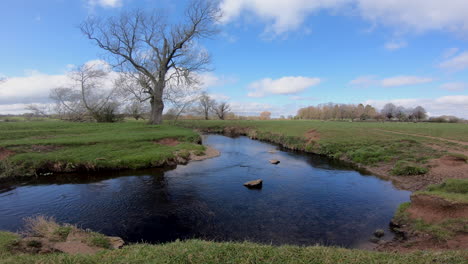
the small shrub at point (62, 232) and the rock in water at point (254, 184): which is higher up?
the small shrub at point (62, 232)

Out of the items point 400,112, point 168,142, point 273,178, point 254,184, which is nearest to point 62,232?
point 254,184

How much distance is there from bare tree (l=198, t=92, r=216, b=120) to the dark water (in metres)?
65.8

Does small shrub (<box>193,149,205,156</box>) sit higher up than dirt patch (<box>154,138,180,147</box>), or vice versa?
dirt patch (<box>154,138,180,147</box>)

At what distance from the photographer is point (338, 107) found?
106250mm

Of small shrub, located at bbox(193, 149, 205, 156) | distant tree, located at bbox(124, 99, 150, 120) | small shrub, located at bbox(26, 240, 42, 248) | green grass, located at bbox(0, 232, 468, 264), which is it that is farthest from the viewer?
distant tree, located at bbox(124, 99, 150, 120)

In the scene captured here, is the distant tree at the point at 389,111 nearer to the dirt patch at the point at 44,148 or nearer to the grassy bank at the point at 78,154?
the grassy bank at the point at 78,154

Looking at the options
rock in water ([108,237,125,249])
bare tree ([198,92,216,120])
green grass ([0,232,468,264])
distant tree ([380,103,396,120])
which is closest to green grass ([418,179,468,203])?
green grass ([0,232,468,264])

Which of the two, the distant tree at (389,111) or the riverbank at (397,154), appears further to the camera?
the distant tree at (389,111)

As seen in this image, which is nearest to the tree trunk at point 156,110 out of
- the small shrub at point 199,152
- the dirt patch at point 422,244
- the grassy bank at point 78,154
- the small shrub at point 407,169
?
the grassy bank at point 78,154

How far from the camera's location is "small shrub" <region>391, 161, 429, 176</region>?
15.0 meters

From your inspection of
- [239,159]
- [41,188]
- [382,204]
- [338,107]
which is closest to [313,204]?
[382,204]

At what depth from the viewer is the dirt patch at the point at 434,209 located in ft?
25.5

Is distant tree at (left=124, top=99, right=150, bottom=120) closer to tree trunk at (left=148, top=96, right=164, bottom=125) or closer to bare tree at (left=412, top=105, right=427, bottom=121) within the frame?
tree trunk at (left=148, top=96, right=164, bottom=125)

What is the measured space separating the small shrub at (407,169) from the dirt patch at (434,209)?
738 centimetres
